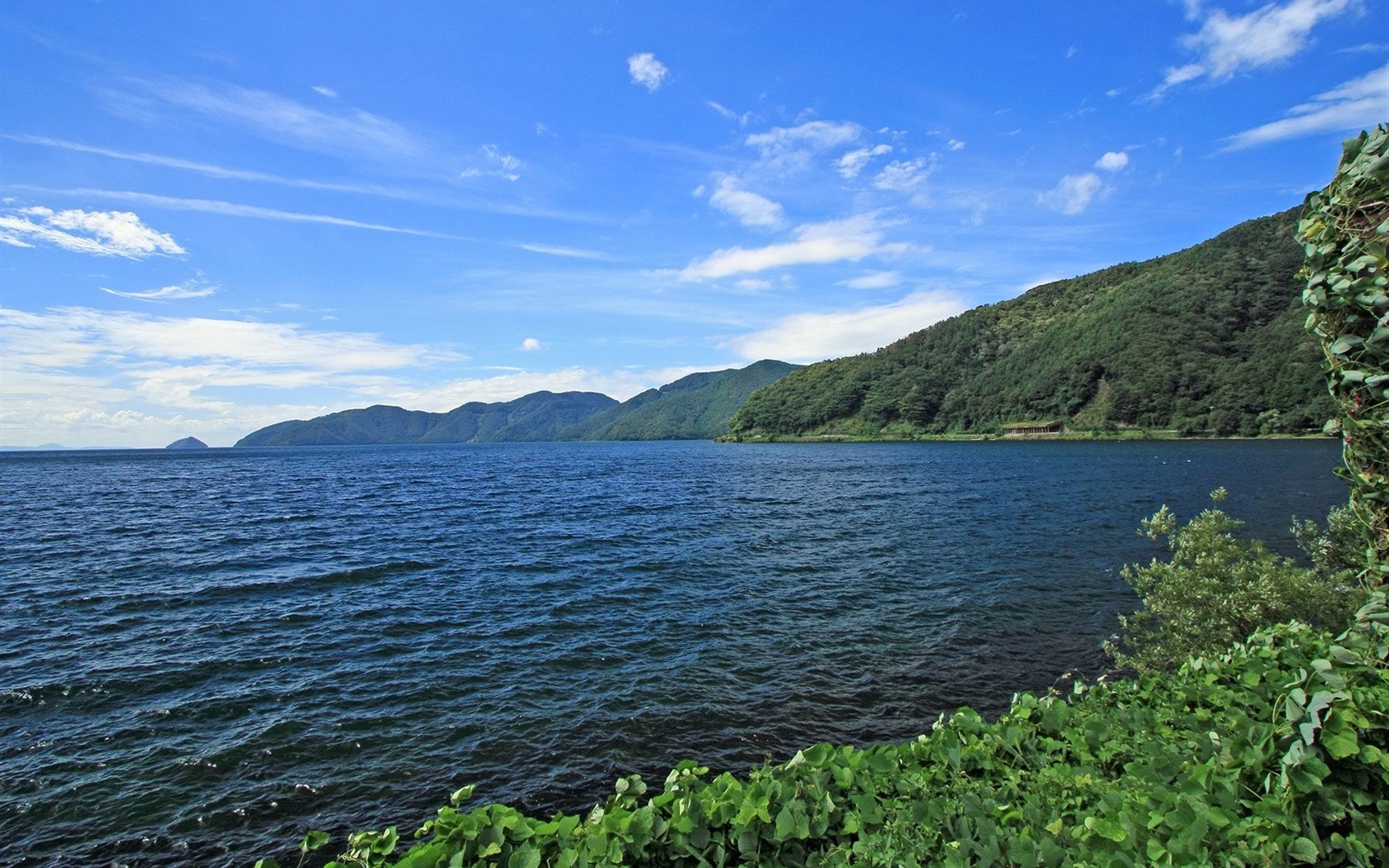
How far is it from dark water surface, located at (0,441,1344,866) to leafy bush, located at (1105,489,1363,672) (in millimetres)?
4298

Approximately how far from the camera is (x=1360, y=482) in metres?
4.86

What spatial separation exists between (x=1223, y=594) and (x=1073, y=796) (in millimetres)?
11380

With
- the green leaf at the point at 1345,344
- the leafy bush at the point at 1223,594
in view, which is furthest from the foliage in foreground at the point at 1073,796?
the leafy bush at the point at 1223,594

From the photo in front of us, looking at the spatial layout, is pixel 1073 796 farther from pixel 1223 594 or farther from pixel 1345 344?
pixel 1223 594

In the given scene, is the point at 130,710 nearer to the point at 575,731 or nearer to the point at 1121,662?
the point at 575,731

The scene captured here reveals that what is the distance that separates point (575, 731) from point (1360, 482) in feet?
47.4

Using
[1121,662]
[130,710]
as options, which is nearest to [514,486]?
[130,710]

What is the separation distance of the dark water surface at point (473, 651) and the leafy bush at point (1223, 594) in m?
4.30

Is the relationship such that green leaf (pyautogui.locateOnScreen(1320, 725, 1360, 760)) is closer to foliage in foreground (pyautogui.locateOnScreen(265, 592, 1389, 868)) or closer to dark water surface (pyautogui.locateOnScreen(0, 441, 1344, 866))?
foliage in foreground (pyautogui.locateOnScreen(265, 592, 1389, 868))

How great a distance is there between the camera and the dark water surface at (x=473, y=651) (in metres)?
12.9

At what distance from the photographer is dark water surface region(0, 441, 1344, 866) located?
12.9 meters

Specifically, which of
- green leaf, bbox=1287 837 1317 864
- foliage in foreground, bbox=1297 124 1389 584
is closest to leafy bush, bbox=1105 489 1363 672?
foliage in foreground, bbox=1297 124 1389 584

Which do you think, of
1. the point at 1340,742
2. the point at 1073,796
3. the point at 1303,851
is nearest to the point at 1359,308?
the point at 1340,742

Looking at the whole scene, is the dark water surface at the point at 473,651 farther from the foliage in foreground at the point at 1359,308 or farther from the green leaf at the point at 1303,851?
the foliage in foreground at the point at 1359,308
